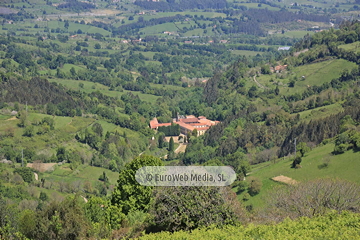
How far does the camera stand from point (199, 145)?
87.9 meters

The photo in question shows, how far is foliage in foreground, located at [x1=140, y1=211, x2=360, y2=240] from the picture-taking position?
22750 mm

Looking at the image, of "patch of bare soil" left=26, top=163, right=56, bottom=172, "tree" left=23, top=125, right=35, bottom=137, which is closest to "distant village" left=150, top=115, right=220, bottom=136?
"tree" left=23, top=125, right=35, bottom=137

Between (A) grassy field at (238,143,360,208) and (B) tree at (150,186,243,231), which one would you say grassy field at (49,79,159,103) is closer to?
(A) grassy field at (238,143,360,208)

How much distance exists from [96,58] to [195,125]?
8101 centimetres

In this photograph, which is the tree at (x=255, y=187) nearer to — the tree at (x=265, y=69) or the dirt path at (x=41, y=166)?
the dirt path at (x=41, y=166)

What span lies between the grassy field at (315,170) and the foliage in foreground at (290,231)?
2055 cm

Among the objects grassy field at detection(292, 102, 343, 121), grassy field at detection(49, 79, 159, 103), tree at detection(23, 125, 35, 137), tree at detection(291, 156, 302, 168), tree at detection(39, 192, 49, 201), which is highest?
tree at detection(291, 156, 302, 168)

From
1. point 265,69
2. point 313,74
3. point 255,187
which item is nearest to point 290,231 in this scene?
point 255,187

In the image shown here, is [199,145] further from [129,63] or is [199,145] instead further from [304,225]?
[129,63]

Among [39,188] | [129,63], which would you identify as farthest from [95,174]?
[129,63]

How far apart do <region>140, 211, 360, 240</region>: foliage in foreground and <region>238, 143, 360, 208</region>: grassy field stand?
20554mm

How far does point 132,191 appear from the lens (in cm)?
3375

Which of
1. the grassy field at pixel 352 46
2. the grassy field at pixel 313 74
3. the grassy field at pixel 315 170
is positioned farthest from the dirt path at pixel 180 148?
the grassy field at pixel 352 46

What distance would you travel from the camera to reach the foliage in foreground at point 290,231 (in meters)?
22.8
